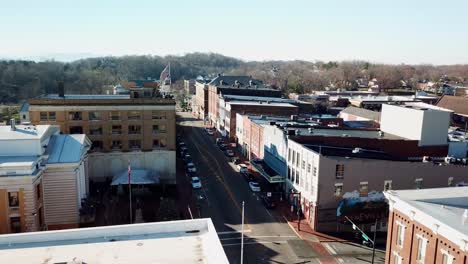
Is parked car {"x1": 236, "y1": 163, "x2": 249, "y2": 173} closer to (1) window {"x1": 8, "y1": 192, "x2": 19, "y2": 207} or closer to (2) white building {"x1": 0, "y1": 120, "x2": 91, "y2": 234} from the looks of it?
(2) white building {"x1": 0, "y1": 120, "x2": 91, "y2": 234}

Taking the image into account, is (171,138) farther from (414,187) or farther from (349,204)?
(414,187)

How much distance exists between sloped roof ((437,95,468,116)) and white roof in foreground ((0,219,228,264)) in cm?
8577

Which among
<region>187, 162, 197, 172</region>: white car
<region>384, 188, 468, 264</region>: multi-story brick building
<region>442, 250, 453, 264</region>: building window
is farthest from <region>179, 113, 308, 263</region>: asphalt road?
<region>442, 250, 453, 264</region>: building window

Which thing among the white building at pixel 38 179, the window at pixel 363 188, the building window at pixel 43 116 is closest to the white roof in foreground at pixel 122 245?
the white building at pixel 38 179

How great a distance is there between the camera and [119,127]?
5269 centimetres

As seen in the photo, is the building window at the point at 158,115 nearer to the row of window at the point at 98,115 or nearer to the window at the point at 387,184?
the row of window at the point at 98,115

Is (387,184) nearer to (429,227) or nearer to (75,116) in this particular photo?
(429,227)

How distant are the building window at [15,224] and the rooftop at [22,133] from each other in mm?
7197

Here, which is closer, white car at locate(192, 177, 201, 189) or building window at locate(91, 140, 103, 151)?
building window at locate(91, 140, 103, 151)

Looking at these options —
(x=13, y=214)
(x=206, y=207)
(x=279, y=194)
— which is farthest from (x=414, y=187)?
(x=13, y=214)

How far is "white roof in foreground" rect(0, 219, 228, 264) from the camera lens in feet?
73.1

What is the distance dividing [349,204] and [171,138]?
24.6 metres

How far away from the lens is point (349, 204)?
136ft

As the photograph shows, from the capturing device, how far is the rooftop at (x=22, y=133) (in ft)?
121
